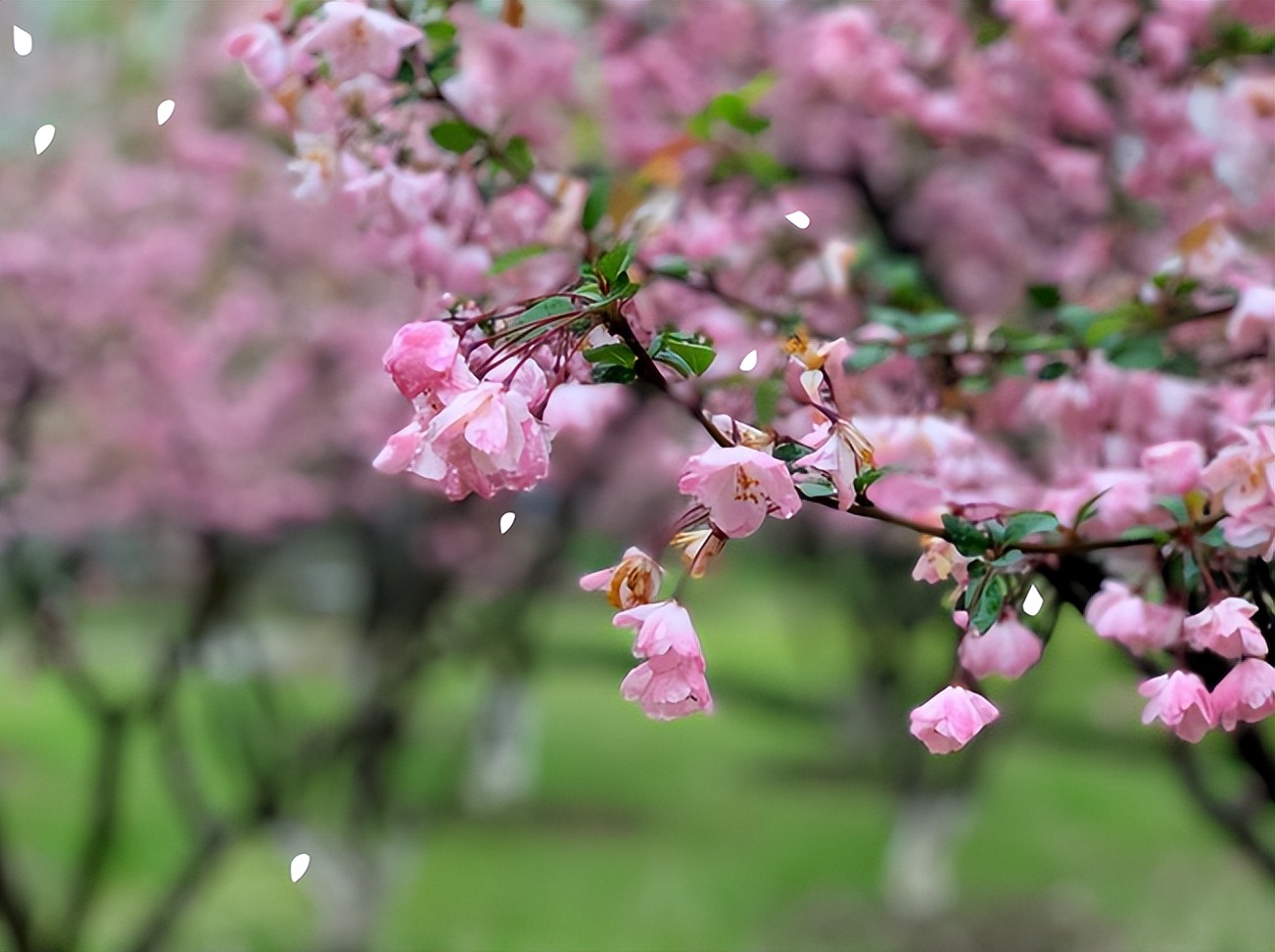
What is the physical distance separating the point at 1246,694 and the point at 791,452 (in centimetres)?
23

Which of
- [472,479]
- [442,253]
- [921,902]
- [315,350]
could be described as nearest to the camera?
[472,479]

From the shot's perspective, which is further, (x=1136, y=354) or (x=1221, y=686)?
(x=1136, y=354)

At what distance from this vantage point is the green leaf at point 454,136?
740mm

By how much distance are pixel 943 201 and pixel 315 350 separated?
149cm

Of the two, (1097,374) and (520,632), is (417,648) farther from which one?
(1097,374)

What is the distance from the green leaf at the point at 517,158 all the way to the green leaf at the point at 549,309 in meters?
0.38

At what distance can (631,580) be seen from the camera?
0.48 metres

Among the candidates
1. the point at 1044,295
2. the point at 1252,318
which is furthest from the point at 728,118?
the point at 1252,318

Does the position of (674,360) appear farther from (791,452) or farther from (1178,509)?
(1178,509)

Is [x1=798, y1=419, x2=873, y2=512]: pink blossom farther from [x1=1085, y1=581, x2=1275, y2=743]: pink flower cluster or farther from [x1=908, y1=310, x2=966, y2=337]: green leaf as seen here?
[x1=908, y1=310, x2=966, y2=337]: green leaf

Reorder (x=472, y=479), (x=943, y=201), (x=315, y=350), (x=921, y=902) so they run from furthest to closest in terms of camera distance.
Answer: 1. (x=921, y=902)
2. (x=315, y=350)
3. (x=943, y=201)
4. (x=472, y=479)

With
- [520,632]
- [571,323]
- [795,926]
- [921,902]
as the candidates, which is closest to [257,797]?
[520,632]

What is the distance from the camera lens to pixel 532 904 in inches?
126

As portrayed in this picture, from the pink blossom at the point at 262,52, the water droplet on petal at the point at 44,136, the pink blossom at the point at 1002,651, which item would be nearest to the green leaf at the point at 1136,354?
the pink blossom at the point at 1002,651
